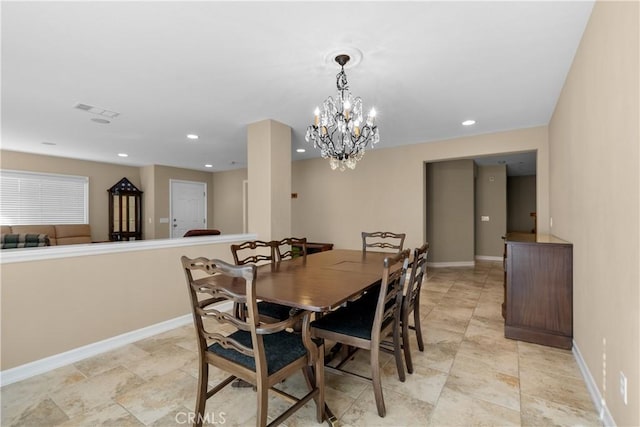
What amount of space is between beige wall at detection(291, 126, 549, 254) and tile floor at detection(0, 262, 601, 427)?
2.54 metres

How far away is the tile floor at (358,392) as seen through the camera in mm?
1762

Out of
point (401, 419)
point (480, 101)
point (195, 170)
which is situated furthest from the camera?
point (195, 170)

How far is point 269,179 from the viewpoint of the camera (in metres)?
3.85

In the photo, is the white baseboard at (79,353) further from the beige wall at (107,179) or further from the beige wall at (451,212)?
the beige wall at (451,212)

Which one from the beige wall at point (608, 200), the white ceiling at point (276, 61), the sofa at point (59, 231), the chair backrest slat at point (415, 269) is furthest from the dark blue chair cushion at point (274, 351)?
the sofa at point (59, 231)

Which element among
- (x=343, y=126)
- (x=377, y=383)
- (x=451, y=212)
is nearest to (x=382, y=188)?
(x=451, y=212)

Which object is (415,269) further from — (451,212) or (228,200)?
(228,200)

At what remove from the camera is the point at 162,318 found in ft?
10.2

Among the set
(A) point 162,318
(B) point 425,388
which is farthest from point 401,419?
(A) point 162,318

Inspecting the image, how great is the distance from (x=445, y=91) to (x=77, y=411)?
3.88 meters

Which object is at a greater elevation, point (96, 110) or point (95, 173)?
point (96, 110)

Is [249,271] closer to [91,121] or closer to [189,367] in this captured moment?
[189,367]

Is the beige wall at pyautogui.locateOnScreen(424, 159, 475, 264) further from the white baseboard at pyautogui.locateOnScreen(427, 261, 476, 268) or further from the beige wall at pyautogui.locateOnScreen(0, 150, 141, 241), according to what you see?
the beige wall at pyautogui.locateOnScreen(0, 150, 141, 241)

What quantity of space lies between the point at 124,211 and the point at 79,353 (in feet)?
17.7
